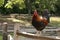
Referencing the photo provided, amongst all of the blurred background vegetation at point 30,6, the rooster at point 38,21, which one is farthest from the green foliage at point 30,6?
the rooster at point 38,21

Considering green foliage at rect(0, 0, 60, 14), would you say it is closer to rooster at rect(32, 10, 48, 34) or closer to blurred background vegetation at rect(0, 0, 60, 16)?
blurred background vegetation at rect(0, 0, 60, 16)

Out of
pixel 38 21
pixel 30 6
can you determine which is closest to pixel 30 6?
pixel 30 6

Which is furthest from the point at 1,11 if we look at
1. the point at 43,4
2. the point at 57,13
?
the point at 57,13

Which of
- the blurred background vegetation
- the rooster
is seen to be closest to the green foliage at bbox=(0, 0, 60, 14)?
the blurred background vegetation

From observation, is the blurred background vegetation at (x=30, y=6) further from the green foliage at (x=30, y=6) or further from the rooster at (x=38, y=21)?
the rooster at (x=38, y=21)

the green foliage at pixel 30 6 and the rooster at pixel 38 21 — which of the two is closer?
the rooster at pixel 38 21

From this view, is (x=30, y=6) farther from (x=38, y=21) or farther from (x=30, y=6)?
(x=38, y=21)

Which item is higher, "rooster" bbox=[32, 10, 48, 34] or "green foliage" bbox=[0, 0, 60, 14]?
"rooster" bbox=[32, 10, 48, 34]

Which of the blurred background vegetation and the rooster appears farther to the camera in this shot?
the blurred background vegetation

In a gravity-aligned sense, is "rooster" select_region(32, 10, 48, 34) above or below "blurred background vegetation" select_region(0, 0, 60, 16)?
above

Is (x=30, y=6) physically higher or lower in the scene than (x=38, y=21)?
lower

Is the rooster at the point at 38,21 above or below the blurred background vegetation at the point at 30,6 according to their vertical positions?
above

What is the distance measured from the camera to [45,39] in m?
4.13

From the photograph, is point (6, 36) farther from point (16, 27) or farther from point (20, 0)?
point (20, 0)
